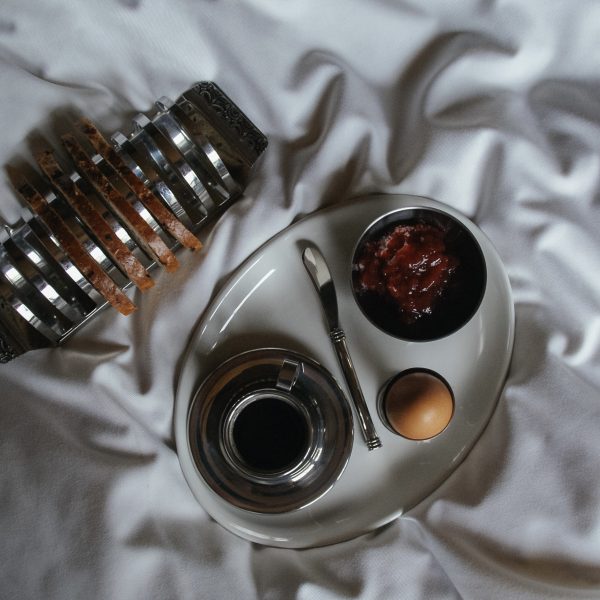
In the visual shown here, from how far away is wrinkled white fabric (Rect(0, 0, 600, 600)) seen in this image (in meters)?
0.88

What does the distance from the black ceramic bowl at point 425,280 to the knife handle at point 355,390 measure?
85 millimetres

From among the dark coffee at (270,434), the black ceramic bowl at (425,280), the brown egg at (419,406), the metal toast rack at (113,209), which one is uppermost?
the metal toast rack at (113,209)

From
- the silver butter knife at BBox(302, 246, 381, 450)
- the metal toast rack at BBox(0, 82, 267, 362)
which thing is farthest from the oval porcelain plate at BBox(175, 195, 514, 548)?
the metal toast rack at BBox(0, 82, 267, 362)

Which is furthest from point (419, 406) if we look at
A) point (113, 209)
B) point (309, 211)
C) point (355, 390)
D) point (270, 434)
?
point (113, 209)

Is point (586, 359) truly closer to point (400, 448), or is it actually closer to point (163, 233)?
point (400, 448)

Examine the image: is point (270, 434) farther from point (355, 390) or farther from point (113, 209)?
point (113, 209)

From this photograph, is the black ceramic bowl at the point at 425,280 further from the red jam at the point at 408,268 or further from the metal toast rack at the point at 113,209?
the metal toast rack at the point at 113,209

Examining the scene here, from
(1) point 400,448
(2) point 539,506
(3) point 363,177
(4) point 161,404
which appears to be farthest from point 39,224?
(2) point 539,506

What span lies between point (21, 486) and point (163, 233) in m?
0.39

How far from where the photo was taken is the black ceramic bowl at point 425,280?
85 cm

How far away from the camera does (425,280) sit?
84 centimetres

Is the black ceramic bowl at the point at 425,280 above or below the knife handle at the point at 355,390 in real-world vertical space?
above

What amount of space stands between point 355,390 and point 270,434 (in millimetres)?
133

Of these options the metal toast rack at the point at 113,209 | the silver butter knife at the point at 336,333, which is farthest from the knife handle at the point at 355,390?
the metal toast rack at the point at 113,209
